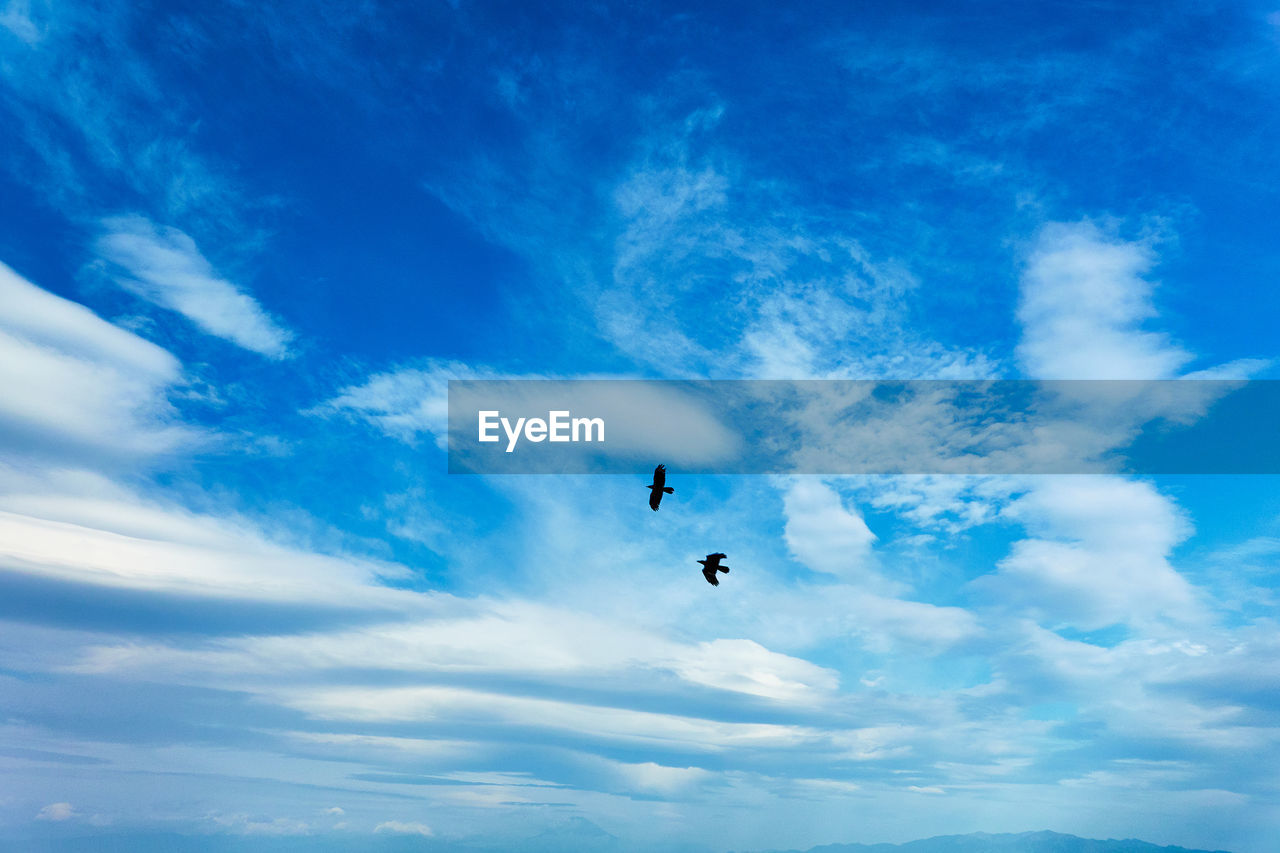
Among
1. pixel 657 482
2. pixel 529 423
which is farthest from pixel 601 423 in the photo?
pixel 657 482

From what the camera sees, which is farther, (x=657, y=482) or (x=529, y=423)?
(x=529, y=423)

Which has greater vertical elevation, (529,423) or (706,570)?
(529,423)

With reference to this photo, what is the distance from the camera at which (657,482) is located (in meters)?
29.1

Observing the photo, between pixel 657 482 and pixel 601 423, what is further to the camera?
pixel 601 423

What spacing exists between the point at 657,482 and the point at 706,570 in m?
6.60

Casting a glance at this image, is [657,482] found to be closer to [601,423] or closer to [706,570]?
[706,570]

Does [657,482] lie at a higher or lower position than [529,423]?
lower

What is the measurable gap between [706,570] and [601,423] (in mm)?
27770

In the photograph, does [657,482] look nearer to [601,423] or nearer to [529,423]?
[601,423]

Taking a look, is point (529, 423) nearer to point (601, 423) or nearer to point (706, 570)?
point (601, 423)

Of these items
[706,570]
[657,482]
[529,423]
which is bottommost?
[706,570]

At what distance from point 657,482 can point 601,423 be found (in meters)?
25.6

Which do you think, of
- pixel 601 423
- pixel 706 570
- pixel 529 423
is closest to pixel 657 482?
pixel 706 570

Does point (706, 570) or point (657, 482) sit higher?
point (657, 482)
